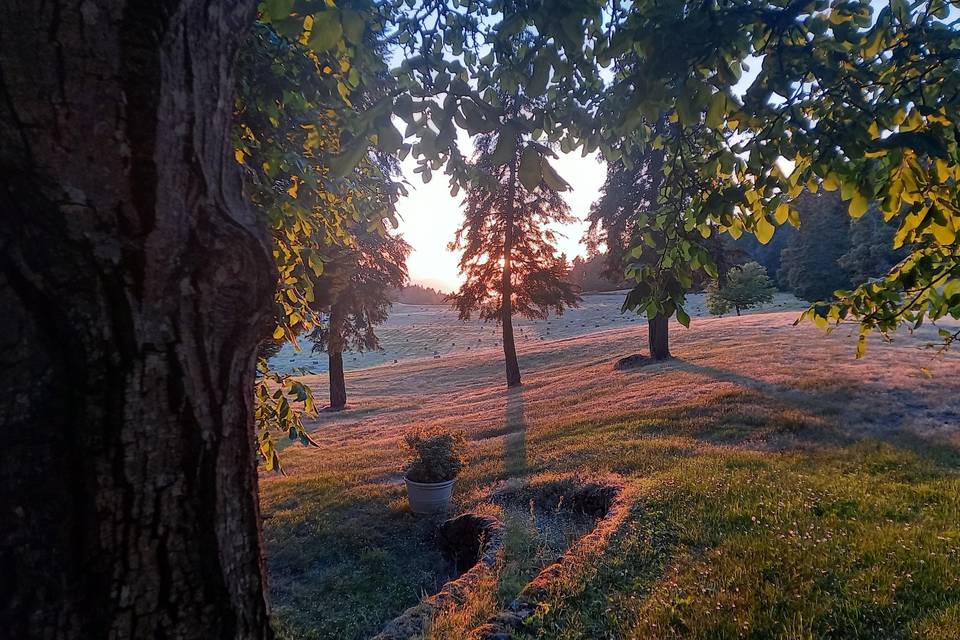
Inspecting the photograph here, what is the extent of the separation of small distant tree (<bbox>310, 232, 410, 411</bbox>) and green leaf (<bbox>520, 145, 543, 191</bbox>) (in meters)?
16.1

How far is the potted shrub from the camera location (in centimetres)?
734

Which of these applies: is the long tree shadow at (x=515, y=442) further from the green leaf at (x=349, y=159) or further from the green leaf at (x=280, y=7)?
the green leaf at (x=280, y=7)

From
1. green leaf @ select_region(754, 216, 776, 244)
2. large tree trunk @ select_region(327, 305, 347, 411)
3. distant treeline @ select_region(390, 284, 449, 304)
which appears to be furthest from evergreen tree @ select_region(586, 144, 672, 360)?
distant treeline @ select_region(390, 284, 449, 304)

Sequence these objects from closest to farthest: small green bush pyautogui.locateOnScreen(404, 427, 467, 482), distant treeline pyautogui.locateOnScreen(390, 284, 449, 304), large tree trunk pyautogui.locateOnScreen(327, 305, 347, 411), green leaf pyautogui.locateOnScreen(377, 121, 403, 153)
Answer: green leaf pyautogui.locateOnScreen(377, 121, 403, 153), small green bush pyautogui.locateOnScreen(404, 427, 467, 482), large tree trunk pyautogui.locateOnScreen(327, 305, 347, 411), distant treeline pyautogui.locateOnScreen(390, 284, 449, 304)

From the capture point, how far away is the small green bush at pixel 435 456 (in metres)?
7.54

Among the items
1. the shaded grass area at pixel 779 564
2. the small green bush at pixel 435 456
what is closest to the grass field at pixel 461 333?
the small green bush at pixel 435 456

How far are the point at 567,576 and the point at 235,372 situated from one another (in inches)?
153

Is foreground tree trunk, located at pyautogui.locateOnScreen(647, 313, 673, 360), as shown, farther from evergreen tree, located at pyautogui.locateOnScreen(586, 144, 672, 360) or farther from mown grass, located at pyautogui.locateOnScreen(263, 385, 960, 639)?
mown grass, located at pyautogui.locateOnScreen(263, 385, 960, 639)

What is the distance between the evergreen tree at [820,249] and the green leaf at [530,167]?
50578 mm

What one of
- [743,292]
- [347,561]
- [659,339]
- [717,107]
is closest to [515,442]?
[347,561]

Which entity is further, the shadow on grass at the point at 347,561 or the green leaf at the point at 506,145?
the shadow on grass at the point at 347,561

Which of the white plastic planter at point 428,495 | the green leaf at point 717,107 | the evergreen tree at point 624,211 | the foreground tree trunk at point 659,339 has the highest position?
the evergreen tree at point 624,211

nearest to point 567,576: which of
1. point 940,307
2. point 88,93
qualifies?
point 940,307

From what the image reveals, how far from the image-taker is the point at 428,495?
7.31 metres
